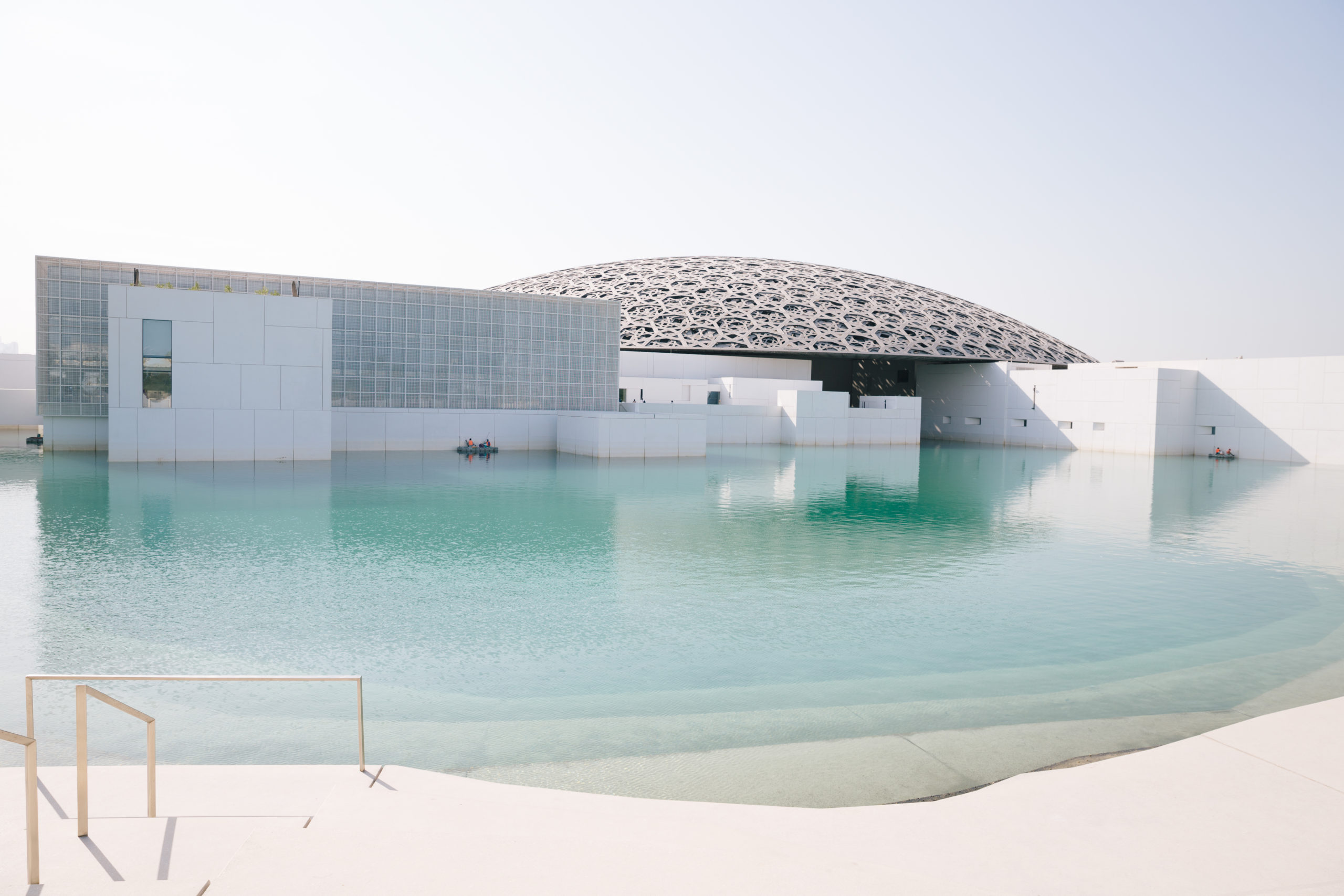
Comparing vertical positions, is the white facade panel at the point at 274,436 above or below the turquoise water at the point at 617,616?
above

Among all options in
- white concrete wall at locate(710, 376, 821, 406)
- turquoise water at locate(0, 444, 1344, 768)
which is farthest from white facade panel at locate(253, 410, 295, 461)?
white concrete wall at locate(710, 376, 821, 406)

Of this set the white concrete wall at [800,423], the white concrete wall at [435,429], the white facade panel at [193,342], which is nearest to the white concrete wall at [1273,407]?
the white concrete wall at [800,423]

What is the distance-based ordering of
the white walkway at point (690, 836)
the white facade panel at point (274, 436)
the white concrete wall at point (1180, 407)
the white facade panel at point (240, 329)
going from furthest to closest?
1. the white concrete wall at point (1180, 407)
2. the white facade panel at point (274, 436)
3. the white facade panel at point (240, 329)
4. the white walkway at point (690, 836)

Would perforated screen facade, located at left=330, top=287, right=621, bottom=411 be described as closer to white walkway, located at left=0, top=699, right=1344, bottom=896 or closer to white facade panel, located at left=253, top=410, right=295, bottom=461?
white facade panel, located at left=253, top=410, right=295, bottom=461

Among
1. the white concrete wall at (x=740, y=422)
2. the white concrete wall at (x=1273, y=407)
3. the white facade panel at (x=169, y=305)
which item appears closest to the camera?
the white facade panel at (x=169, y=305)

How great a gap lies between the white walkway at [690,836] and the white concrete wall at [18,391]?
34.6 metres

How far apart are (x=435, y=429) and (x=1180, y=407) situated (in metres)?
28.3

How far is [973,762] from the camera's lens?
16.5ft

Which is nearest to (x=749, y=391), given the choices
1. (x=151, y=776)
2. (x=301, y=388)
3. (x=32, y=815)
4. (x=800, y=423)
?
(x=800, y=423)

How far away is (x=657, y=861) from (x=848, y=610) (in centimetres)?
557

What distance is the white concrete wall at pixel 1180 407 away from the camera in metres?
30.5

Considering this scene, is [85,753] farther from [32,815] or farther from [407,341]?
[407,341]

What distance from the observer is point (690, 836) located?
3342mm

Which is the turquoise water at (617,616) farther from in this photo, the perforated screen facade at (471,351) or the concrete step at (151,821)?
the perforated screen facade at (471,351)
